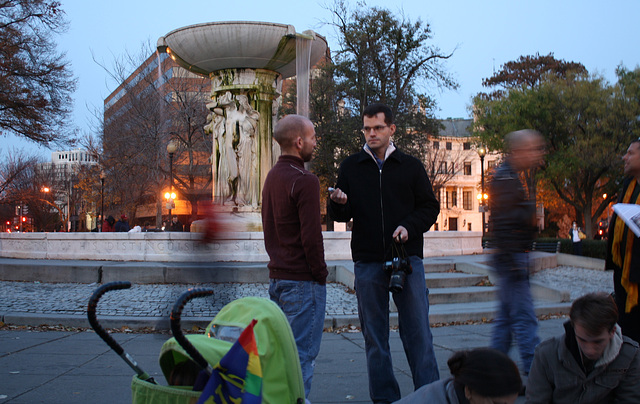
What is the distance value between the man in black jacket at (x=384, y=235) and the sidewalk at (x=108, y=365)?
75cm

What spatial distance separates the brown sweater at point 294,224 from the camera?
11.9ft

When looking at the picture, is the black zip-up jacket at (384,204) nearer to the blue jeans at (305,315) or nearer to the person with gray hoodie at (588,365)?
the blue jeans at (305,315)

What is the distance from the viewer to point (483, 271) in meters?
11.8

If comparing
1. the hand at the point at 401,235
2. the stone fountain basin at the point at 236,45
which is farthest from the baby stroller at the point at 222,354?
→ the stone fountain basin at the point at 236,45

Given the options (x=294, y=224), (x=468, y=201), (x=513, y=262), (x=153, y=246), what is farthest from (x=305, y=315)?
(x=468, y=201)

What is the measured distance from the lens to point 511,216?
14.3 ft

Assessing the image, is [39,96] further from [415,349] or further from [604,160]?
[604,160]

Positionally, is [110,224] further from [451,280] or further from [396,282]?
[396,282]

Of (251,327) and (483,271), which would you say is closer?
(251,327)

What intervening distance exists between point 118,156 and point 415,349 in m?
33.7

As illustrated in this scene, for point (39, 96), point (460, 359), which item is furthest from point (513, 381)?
point (39, 96)

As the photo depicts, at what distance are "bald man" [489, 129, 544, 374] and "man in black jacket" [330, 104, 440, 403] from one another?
0.54 meters

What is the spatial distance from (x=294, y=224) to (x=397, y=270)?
27.3 inches

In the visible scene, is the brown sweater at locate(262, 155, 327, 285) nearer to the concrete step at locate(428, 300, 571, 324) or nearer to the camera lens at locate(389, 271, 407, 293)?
the camera lens at locate(389, 271, 407, 293)
